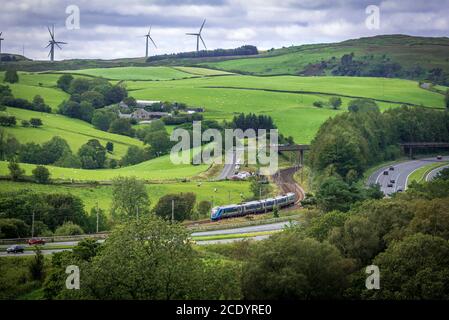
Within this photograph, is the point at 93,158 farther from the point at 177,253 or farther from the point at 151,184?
the point at 177,253

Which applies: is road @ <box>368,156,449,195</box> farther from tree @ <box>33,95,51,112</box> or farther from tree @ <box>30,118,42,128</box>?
tree @ <box>33,95,51,112</box>

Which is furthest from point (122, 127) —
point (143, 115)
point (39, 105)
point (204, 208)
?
point (204, 208)

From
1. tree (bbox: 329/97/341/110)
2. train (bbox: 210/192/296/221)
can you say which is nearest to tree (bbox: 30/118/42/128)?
tree (bbox: 329/97/341/110)

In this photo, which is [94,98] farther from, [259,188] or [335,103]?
[259,188]

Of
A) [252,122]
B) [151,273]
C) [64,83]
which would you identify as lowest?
[151,273]

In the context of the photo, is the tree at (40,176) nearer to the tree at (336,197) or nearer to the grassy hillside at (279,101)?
the tree at (336,197)

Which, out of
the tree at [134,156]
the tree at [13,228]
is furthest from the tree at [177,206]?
the tree at [134,156]
